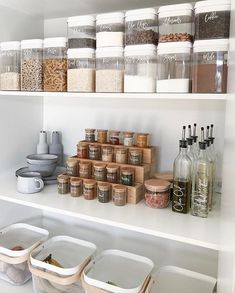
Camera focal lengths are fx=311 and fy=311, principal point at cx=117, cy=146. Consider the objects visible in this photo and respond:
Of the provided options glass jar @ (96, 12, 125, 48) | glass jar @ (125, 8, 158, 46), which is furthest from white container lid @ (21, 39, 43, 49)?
glass jar @ (125, 8, 158, 46)

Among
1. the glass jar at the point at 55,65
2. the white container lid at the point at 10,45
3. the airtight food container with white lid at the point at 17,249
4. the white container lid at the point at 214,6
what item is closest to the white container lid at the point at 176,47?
the white container lid at the point at 214,6

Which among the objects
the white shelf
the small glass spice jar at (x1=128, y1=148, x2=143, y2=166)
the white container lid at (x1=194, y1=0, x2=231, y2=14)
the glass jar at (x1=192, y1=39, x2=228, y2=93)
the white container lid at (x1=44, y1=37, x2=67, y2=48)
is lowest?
the white shelf

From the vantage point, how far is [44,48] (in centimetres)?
124

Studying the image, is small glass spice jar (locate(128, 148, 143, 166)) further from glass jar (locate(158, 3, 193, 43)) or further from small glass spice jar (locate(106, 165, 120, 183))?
glass jar (locate(158, 3, 193, 43))

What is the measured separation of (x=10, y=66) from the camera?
1328 millimetres

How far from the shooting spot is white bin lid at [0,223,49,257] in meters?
1.42

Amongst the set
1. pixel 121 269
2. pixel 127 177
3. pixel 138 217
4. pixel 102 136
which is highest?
pixel 102 136

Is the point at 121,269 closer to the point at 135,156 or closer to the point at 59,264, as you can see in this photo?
the point at 59,264

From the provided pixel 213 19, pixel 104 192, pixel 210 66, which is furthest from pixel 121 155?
pixel 213 19

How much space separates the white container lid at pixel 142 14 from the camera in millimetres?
1034

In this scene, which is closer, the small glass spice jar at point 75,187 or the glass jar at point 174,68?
the glass jar at point 174,68

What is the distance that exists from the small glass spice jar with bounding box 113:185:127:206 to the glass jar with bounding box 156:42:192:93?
38 centimetres

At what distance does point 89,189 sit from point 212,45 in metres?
0.67

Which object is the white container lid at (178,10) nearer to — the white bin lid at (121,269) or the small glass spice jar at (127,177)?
the small glass spice jar at (127,177)
